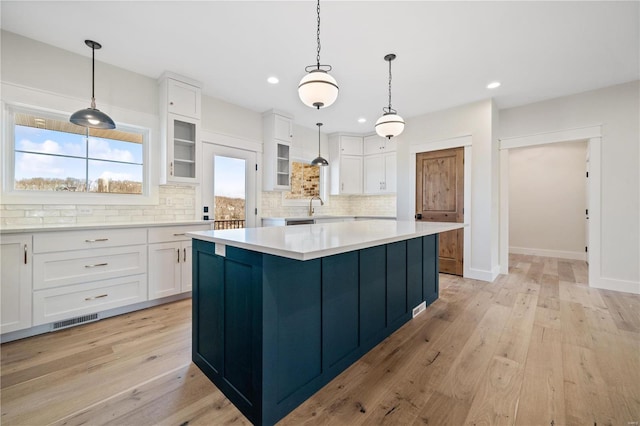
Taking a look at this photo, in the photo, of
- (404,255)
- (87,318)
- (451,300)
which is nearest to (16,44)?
(87,318)

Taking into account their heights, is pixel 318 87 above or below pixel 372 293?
above

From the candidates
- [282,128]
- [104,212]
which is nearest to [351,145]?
[282,128]

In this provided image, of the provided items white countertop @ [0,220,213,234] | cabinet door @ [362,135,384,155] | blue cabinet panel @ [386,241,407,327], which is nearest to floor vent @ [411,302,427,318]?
blue cabinet panel @ [386,241,407,327]

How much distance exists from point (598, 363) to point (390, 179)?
422cm

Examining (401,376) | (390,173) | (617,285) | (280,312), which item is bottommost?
(401,376)

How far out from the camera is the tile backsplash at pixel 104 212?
2633mm

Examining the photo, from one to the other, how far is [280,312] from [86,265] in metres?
Answer: 2.36

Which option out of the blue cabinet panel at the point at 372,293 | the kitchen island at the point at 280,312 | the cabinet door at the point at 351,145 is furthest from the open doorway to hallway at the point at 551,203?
the kitchen island at the point at 280,312

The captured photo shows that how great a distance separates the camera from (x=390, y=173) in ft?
18.9

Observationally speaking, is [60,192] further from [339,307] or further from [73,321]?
[339,307]

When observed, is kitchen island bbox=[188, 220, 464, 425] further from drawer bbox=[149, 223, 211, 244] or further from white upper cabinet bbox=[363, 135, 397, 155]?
white upper cabinet bbox=[363, 135, 397, 155]

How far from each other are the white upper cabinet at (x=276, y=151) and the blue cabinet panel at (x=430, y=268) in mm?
2662

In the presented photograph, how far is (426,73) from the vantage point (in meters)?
3.38

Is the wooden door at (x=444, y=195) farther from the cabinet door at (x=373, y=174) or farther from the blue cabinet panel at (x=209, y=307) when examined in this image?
the blue cabinet panel at (x=209, y=307)
